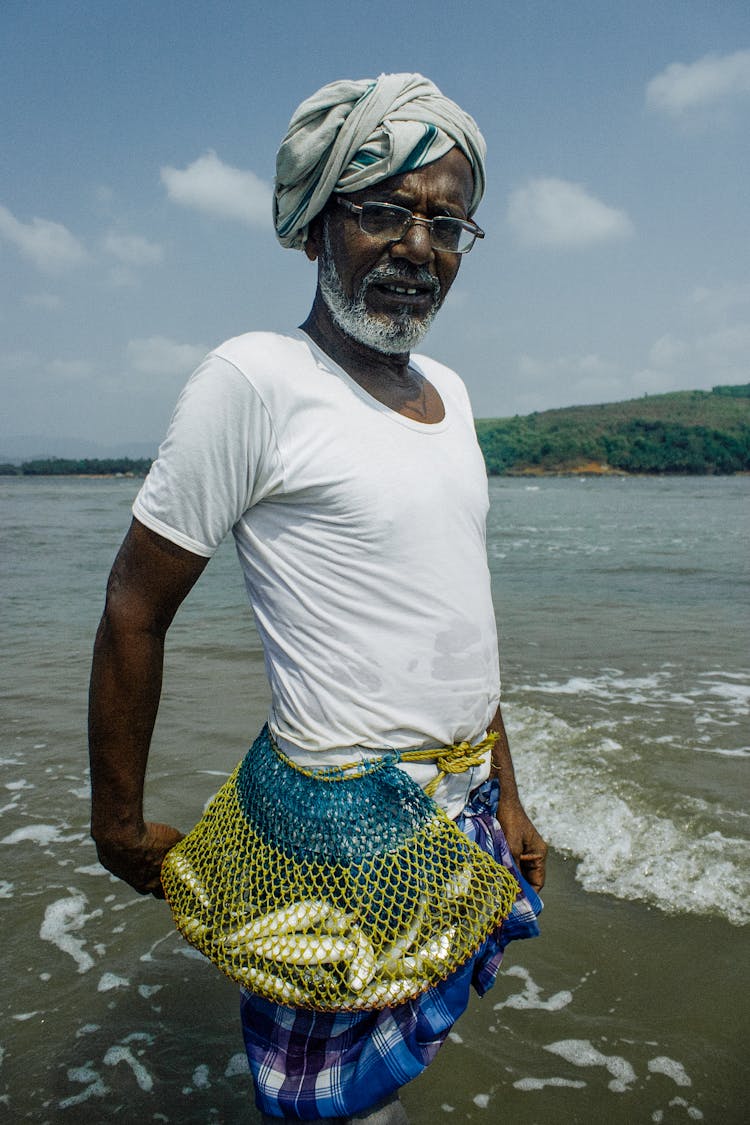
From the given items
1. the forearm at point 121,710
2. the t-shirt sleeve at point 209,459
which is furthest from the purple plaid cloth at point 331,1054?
the t-shirt sleeve at point 209,459

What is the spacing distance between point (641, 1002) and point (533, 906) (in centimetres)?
142

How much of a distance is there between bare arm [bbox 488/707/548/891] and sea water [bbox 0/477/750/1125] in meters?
0.92

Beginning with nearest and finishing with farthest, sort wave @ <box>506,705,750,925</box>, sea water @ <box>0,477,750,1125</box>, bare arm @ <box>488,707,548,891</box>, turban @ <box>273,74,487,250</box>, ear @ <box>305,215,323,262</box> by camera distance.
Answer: turban @ <box>273,74,487,250</box> → ear @ <box>305,215,323,262</box> → bare arm @ <box>488,707,548,891</box> → sea water @ <box>0,477,750,1125</box> → wave @ <box>506,705,750,925</box>

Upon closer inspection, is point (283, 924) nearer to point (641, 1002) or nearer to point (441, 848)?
point (441, 848)

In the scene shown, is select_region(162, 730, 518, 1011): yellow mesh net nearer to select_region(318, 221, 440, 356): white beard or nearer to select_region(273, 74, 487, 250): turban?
select_region(318, 221, 440, 356): white beard

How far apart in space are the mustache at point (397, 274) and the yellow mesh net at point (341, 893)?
0.94 m

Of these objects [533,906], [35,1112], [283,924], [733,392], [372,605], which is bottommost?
[35,1112]

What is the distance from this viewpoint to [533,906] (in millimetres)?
1790

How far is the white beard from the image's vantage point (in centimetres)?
165

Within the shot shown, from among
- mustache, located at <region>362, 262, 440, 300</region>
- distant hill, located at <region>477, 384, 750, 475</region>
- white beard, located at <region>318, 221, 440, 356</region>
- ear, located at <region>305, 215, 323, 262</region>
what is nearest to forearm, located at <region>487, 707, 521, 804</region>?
white beard, located at <region>318, 221, 440, 356</region>

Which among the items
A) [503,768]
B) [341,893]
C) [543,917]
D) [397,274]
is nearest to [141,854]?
[341,893]

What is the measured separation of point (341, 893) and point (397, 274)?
1175mm

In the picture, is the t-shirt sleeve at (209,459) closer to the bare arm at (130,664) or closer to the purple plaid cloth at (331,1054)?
the bare arm at (130,664)

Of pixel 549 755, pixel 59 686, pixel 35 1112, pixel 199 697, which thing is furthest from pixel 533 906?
pixel 59 686
